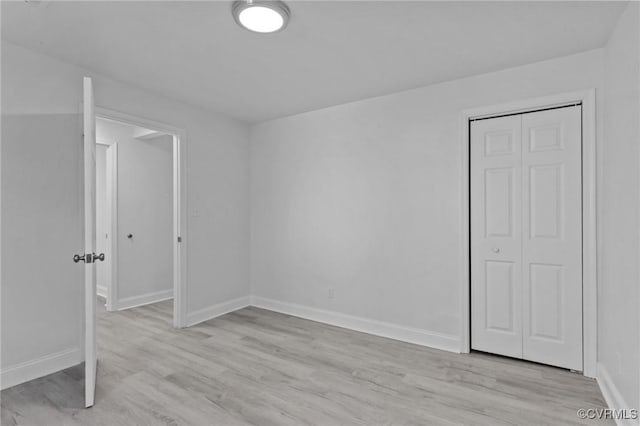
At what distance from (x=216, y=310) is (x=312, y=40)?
3219 millimetres

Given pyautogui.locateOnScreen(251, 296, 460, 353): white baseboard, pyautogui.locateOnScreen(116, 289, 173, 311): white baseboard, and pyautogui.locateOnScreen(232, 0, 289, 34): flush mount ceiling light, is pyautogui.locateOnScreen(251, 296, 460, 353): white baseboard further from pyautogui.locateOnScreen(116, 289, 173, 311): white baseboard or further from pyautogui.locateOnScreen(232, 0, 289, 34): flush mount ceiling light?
pyautogui.locateOnScreen(232, 0, 289, 34): flush mount ceiling light

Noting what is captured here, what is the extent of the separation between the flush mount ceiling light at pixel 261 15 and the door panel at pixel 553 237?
2.16 meters

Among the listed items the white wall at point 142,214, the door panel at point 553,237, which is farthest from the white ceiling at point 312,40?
the white wall at point 142,214

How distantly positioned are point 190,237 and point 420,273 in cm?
256

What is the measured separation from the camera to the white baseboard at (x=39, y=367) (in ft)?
7.74

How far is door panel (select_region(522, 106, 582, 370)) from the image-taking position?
2.58 metres

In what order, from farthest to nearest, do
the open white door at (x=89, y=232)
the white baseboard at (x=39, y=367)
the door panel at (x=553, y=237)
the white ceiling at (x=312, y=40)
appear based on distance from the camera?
1. the door panel at (x=553, y=237)
2. the white baseboard at (x=39, y=367)
3. the open white door at (x=89, y=232)
4. the white ceiling at (x=312, y=40)

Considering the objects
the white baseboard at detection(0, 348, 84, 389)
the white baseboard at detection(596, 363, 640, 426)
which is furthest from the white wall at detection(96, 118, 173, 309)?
the white baseboard at detection(596, 363, 640, 426)

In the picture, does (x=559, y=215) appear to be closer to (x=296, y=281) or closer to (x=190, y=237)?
(x=296, y=281)

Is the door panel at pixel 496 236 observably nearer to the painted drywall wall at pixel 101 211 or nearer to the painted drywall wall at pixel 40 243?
the painted drywall wall at pixel 40 243

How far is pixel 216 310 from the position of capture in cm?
404

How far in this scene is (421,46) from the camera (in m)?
2.43

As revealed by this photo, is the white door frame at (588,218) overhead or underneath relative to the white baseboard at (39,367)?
overhead

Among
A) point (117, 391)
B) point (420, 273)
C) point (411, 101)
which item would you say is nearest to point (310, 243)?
point (420, 273)
